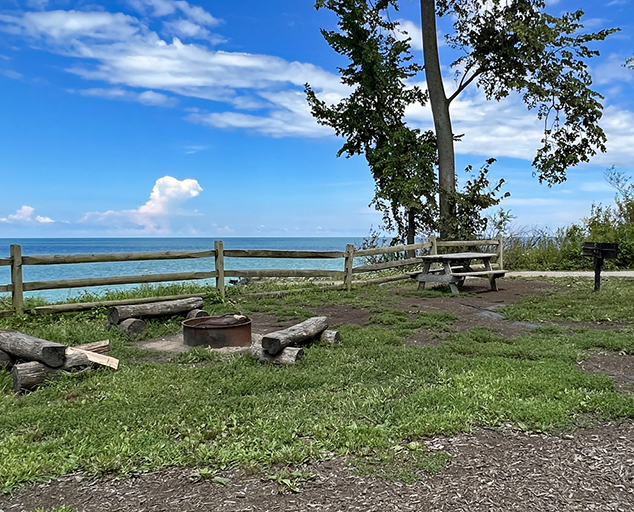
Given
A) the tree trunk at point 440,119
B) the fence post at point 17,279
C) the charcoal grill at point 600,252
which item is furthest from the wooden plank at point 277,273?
the tree trunk at point 440,119

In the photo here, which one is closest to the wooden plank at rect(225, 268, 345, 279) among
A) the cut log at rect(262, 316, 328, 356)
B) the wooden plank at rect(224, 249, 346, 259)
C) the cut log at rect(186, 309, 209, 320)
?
the wooden plank at rect(224, 249, 346, 259)

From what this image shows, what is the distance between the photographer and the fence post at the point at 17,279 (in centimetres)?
759

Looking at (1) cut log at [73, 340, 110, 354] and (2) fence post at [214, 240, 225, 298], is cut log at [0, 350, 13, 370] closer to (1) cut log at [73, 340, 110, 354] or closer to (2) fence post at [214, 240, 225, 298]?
(1) cut log at [73, 340, 110, 354]

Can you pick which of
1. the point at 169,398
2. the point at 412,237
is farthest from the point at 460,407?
the point at 412,237

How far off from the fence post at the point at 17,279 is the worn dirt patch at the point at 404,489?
222 inches

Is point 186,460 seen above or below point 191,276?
below

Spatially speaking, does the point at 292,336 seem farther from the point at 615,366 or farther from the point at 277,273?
the point at 277,273

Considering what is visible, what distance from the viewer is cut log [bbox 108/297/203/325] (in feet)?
23.3

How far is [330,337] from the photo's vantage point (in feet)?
20.2

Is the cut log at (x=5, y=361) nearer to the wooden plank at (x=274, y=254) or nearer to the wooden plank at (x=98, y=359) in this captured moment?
the wooden plank at (x=98, y=359)

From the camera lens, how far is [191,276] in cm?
Answer: 941

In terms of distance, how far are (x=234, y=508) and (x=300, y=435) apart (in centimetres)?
88

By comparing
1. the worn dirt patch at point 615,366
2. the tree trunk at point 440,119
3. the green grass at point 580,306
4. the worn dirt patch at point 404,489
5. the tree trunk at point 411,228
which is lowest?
the worn dirt patch at point 404,489

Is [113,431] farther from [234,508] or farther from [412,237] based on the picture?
[412,237]
